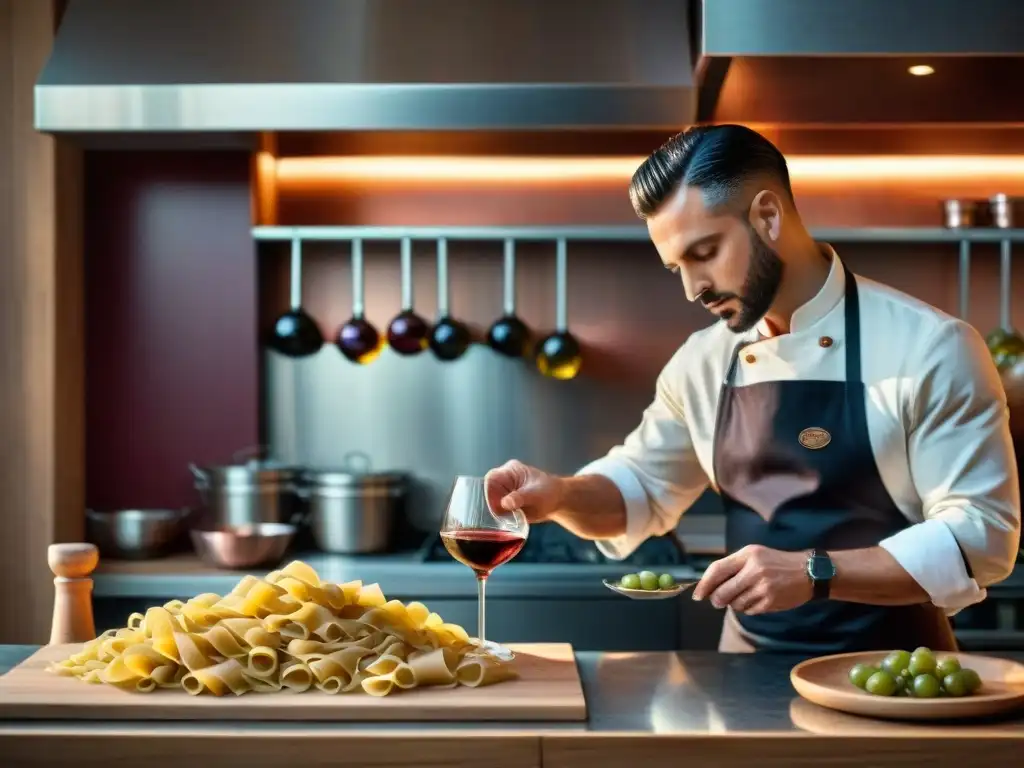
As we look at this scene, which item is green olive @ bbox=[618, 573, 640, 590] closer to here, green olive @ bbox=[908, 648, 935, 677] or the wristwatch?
the wristwatch

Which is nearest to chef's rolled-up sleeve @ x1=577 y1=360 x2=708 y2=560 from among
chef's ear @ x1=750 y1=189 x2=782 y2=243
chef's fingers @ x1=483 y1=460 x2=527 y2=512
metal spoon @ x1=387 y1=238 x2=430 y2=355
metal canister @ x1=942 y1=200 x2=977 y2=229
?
chef's fingers @ x1=483 y1=460 x2=527 y2=512

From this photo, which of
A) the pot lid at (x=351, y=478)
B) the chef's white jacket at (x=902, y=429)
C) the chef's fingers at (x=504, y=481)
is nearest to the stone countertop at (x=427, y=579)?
the pot lid at (x=351, y=478)

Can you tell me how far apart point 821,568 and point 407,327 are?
183 centimetres

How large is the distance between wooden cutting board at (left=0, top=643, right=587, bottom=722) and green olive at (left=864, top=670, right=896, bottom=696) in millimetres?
323

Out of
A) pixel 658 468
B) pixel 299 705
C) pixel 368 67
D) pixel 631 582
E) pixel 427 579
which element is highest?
pixel 368 67

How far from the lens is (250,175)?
3.39 meters

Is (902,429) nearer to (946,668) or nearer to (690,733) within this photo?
(946,668)

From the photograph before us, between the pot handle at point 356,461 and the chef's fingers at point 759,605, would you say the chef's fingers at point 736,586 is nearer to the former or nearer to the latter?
the chef's fingers at point 759,605

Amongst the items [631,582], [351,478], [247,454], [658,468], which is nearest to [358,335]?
[351,478]

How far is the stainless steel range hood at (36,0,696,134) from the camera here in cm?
289

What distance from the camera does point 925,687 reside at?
1.40 metres

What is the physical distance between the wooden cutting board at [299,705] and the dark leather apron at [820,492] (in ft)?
2.18

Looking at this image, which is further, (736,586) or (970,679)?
(736,586)

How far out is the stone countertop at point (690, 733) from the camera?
4.31 feet
